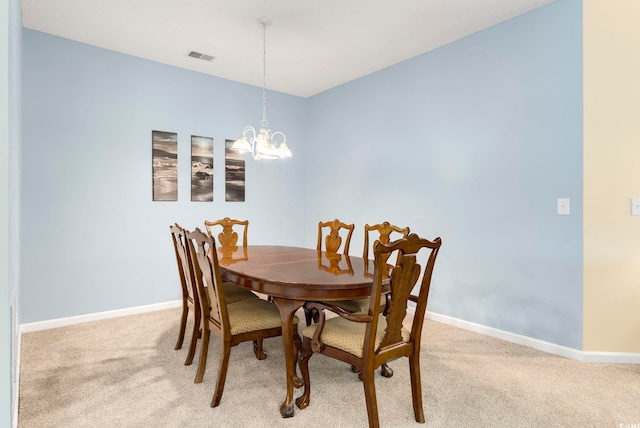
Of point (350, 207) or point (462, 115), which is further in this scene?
point (350, 207)

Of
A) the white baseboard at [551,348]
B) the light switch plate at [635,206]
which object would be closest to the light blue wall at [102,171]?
the white baseboard at [551,348]

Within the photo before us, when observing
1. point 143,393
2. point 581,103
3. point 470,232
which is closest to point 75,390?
point 143,393

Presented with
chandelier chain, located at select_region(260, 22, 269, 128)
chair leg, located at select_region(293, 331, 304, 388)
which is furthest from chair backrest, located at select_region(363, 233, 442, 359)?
chandelier chain, located at select_region(260, 22, 269, 128)

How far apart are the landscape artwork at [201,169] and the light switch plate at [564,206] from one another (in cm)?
348

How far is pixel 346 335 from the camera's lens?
1.89 meters

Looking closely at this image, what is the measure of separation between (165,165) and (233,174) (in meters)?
0.81

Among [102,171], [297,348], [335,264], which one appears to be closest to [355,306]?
[335,264]

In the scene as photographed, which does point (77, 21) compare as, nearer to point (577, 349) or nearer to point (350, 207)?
point (350, 207)

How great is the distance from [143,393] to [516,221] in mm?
2999

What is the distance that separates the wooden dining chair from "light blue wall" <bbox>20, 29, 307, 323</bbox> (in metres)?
2.56

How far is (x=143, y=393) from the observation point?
2.19m

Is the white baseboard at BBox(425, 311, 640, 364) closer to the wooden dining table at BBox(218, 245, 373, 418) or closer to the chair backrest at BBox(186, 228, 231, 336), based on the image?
the wooden dining table at BBox(218, 245, 373, 418)

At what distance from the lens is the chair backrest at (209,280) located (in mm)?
2033

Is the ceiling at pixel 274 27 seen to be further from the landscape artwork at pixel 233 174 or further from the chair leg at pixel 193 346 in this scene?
the chair leg at pixel 193 346
